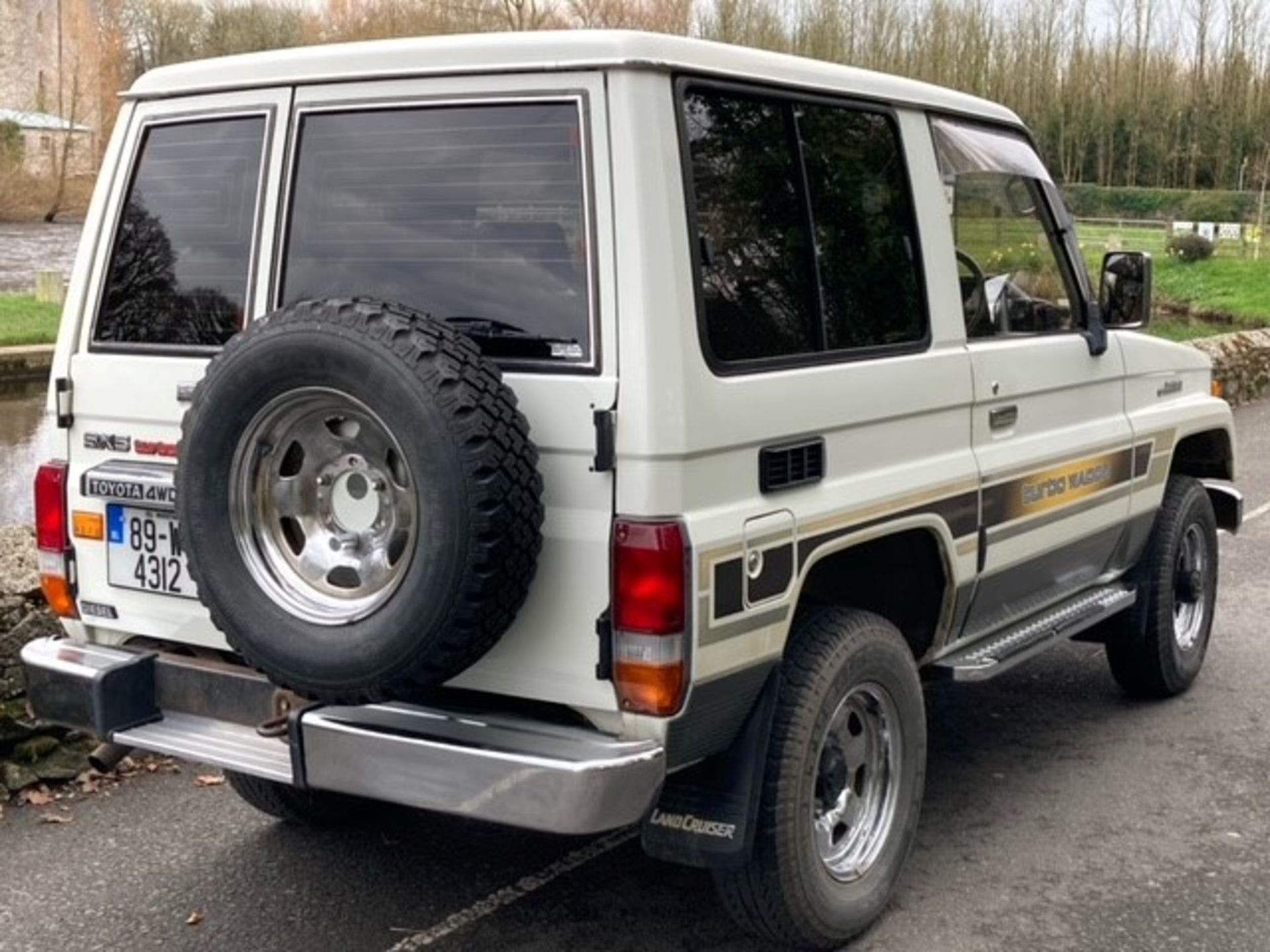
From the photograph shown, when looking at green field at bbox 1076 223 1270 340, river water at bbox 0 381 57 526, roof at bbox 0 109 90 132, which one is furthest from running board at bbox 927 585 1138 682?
roof at bbox 0 109 90 132

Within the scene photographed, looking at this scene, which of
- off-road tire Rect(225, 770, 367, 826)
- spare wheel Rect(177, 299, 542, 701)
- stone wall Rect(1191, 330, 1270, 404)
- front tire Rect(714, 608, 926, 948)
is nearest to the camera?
spare wheel Rect(177, 299, 542, 701)

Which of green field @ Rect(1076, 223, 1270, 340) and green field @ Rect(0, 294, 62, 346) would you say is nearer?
green field @ Rect(0, 294, 62, 346)

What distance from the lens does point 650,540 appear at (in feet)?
10.2

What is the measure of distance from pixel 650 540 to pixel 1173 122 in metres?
48.9

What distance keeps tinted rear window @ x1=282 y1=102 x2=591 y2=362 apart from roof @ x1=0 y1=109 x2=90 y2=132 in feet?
158

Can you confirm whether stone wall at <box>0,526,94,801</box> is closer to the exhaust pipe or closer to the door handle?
the exhaust pipe

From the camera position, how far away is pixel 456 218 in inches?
134

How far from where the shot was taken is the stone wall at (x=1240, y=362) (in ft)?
48.7

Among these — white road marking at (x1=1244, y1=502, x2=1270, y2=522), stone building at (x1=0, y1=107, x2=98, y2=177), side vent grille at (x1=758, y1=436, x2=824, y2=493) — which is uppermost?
stone building at (x1=0, y1=107, x2=98, y2=177)

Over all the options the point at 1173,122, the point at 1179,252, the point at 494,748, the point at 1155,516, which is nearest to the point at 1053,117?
the point at 1173,122

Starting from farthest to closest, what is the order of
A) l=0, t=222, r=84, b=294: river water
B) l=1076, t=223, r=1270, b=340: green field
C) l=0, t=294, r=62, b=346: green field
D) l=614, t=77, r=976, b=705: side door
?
l=0, t=222, r=84, b=294: river water
l=1076, t=223, r=1270, b=340: green field
l=0, t=294, r=62, b=346: green field
l=614, t=77, r=976, b=705: side door

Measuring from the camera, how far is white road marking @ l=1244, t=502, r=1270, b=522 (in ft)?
31.1

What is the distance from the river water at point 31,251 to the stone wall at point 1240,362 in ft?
69.8

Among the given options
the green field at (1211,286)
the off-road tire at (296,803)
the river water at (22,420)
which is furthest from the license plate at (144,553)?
the green field at (1211,286)
